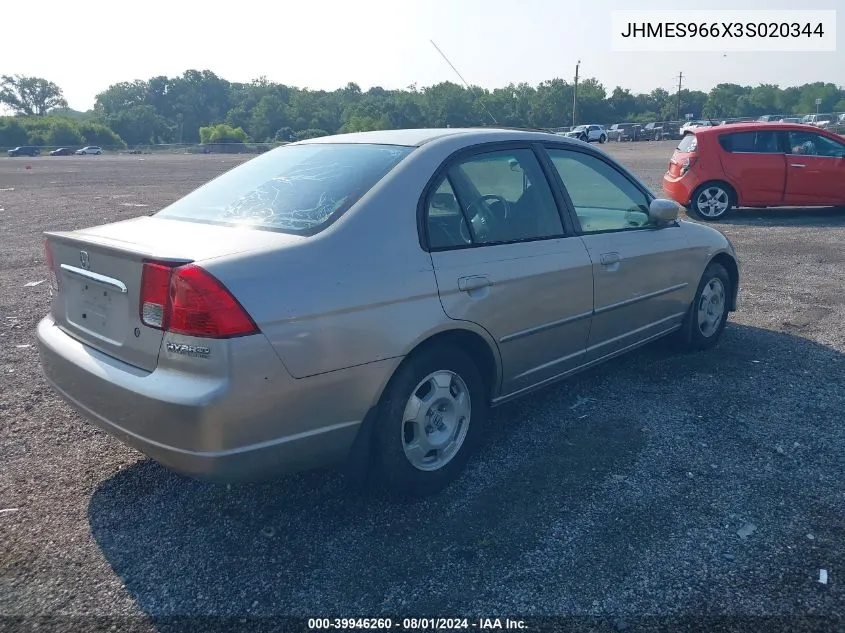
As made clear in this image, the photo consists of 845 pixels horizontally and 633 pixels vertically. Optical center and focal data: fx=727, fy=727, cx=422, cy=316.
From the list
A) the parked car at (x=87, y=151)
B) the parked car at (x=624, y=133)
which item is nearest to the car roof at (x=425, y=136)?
the parked car at (x=624, y=133)

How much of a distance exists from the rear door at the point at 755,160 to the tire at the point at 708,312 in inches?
289

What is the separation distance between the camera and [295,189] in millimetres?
3547

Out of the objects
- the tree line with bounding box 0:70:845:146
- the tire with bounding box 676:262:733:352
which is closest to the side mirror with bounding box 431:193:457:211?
the tire with bounding box 676:262:733:352

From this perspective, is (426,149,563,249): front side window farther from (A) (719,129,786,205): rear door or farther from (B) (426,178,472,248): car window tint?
(A) (719,129,786,205): rear door

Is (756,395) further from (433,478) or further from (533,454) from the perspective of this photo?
(433,478)

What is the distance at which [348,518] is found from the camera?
3.29 m

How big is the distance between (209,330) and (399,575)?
3.98ft

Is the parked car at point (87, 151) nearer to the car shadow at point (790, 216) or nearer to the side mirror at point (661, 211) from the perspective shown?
the car shadow at point (790, 216)

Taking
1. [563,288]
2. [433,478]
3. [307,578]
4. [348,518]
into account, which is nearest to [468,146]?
[563,288]

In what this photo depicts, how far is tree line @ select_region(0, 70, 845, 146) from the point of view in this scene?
74.2 meters

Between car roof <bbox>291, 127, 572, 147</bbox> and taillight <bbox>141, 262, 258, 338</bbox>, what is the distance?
1449 mm

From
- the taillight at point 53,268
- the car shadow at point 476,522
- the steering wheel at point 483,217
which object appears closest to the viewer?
the car shadow at point 476,522

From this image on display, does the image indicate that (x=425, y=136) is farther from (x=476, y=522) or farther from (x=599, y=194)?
(x=476, y=522)

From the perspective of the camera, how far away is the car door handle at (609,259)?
4.28m
